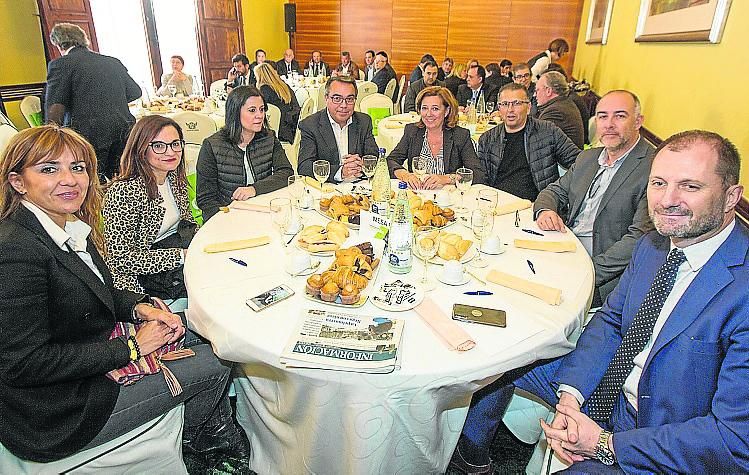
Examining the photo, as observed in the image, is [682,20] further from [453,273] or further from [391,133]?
[453,273]

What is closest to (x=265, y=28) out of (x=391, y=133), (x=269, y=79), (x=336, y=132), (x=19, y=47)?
(x=19, y=47)

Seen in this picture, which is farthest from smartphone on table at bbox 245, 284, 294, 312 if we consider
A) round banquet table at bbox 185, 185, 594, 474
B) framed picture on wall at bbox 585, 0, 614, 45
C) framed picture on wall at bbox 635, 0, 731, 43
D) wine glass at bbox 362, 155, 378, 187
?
framed picture on wall at bbox 585, 0, 614, 45

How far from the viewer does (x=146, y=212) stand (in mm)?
2059

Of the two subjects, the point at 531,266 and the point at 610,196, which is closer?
the point at 531,266

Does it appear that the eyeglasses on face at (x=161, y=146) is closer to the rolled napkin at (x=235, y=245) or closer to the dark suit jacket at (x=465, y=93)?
the rolled napkin at (x=235, y=245)

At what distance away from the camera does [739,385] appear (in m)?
1.08

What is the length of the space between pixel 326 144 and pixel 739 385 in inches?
103

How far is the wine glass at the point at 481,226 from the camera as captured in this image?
1744 mm

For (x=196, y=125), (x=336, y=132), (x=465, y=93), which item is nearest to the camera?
(x=336, y=132)

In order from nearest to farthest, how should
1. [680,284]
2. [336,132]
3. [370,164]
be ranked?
[680,284]
[370,164]
[336,132]

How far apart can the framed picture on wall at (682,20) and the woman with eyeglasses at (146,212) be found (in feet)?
9.44

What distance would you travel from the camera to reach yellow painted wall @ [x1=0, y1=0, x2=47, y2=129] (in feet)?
17.4

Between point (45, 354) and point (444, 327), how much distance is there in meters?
1.11

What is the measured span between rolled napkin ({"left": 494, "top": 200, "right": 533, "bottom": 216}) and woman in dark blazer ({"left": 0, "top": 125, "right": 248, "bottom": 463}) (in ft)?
4.79
